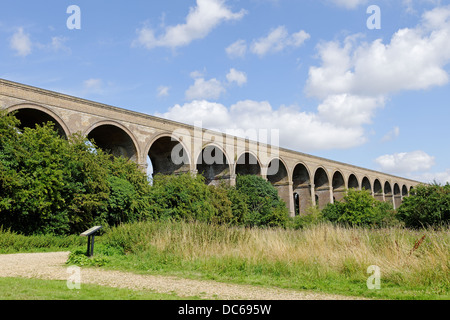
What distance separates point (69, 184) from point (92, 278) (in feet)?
30.9

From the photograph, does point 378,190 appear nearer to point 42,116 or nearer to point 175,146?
point 175,146

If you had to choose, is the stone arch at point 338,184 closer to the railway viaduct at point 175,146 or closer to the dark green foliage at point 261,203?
the railway viaduct at point 175,146

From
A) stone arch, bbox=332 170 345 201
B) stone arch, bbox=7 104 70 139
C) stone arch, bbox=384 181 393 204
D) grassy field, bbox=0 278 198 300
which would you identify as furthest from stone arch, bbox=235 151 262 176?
stone arch, bbox=384 181 393 204

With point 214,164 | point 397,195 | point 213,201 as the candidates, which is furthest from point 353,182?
point 213,201

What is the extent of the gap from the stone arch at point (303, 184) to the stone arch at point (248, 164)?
23.1ft

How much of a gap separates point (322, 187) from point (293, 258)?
123 ft

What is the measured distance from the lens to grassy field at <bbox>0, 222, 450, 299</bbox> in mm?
6375

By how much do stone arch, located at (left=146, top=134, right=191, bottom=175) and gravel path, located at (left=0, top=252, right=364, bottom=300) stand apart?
19045mm

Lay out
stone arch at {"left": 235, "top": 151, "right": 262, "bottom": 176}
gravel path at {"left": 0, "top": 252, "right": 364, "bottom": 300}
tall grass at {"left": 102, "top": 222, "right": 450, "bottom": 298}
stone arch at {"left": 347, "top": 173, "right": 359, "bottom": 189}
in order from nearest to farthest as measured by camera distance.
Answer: gravel path at {"left": 0, "top": 252, "right": 364, "bottom": 300}
tall grass at {"left": 102, "top": 222, "right": 450, "bottom": 298}
stone arch at {"left": 235, "top": 151, "right": 262, "bottom": 176}
stone arch at {"left": 347, "top": 173, "right": 359, "bottom": 189}

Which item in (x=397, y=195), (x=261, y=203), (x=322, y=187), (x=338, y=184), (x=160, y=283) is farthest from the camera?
(x=397, y=195)

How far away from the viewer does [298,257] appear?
816 centimetres

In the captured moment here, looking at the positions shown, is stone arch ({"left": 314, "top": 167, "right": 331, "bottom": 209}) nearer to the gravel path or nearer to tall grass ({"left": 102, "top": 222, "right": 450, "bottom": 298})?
tall grass ({"left": 102, "top": 222, "right": 450, "bottom": 298})

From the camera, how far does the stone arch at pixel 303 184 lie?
4088 centimetres
